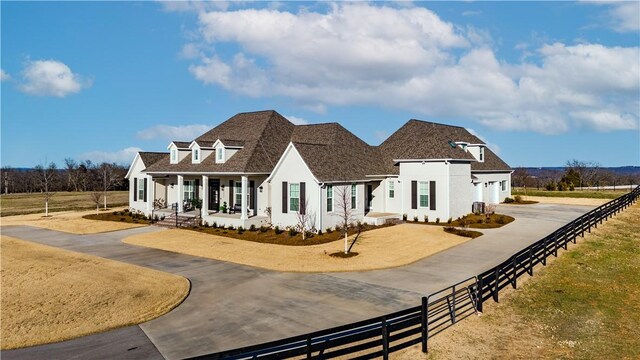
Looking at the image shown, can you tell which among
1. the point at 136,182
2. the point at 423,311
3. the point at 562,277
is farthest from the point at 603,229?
the point at 136,182

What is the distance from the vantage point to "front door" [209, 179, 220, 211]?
36116 millimetres

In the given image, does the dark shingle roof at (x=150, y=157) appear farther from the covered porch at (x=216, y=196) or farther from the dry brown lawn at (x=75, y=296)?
the dry brown lawn at (x=75, y=296)

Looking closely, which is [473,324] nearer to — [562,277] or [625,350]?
[625,350]

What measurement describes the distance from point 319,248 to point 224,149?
14.5 metres

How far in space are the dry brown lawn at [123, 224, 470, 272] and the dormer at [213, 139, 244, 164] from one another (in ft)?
23.5

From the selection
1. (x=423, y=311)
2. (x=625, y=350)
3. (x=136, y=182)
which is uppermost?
(x=136, y=182)

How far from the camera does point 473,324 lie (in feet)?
42.3

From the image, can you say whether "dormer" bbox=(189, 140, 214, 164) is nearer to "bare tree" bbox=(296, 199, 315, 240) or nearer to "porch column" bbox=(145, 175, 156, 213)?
"porch column" bbox=(145, 175, 156, 213)

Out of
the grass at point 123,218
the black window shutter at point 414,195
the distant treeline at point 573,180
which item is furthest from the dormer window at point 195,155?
the distant treeline at point 573,180

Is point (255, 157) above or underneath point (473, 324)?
above

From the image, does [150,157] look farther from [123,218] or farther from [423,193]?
[423,193]

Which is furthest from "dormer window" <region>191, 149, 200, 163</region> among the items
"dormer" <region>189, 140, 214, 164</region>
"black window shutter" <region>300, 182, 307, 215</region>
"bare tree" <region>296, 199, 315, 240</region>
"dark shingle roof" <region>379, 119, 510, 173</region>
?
"dark shingle roof" <region>379, 119, 510, 173</region>

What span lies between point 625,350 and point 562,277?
707cm

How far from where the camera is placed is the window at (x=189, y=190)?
38272 millimetres
